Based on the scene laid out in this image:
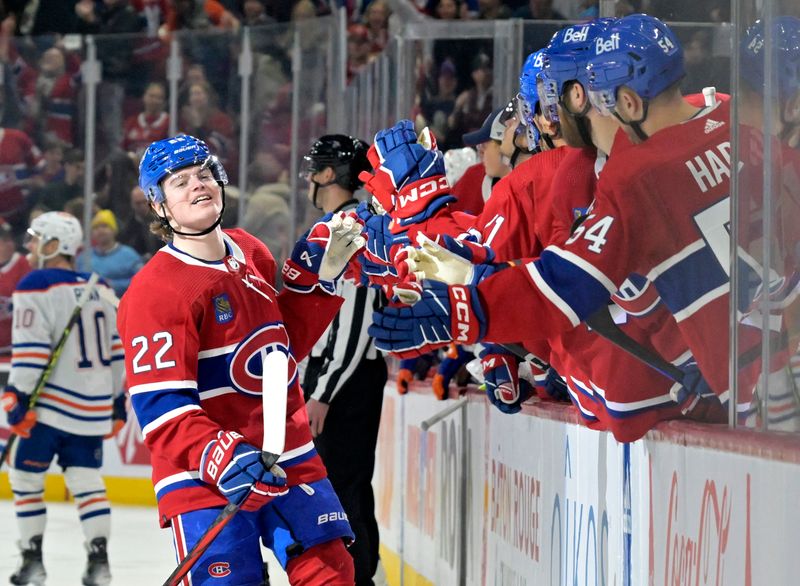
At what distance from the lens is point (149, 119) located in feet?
30.2

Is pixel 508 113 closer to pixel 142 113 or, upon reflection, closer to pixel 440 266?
pixel 440 266

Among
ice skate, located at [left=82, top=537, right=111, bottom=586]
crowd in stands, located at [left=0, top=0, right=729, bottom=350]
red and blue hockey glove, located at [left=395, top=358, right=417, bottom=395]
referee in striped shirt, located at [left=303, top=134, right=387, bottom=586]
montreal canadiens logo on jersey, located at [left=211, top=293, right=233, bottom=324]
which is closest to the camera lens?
montreal canadiens logo on jersey, located at [left=211, top=293, right=233, bottom=324]

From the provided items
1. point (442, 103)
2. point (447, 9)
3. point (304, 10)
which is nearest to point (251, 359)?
point (442, 103)

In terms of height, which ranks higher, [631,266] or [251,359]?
[631,266]

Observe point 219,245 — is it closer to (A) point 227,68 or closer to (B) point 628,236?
(B) point 628,236

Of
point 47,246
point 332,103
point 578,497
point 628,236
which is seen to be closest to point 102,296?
point 47,246

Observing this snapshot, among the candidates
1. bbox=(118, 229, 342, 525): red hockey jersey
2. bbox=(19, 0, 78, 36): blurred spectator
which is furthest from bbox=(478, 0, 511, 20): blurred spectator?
bbox=(118, 229, 342, 525): red hockey jersey

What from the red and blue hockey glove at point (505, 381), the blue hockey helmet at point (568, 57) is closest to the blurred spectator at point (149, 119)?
the red and blue hockey glove at point (505, 381)

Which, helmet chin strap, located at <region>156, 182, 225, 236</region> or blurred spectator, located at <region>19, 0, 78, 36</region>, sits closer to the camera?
helmet chin strap, located at <region>156, 182, 225, 236</region>

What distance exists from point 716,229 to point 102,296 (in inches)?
173

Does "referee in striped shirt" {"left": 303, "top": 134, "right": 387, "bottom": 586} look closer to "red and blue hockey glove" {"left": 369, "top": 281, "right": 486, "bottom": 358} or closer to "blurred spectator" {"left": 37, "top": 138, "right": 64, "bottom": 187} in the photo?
"red and blue hockey glove" {"left": 369, "top": 281, "right": 486, "bottom": 358}

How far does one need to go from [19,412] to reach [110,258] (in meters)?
3.03

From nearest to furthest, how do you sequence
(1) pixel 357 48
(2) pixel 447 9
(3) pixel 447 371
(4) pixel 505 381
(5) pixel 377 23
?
(4) pixel 505 381
(3) pixel 447 371
(2) pixel 447 9
(1) pixel 357 48
(5) pixel 377 23

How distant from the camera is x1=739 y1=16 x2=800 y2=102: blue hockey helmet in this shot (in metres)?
1.84
